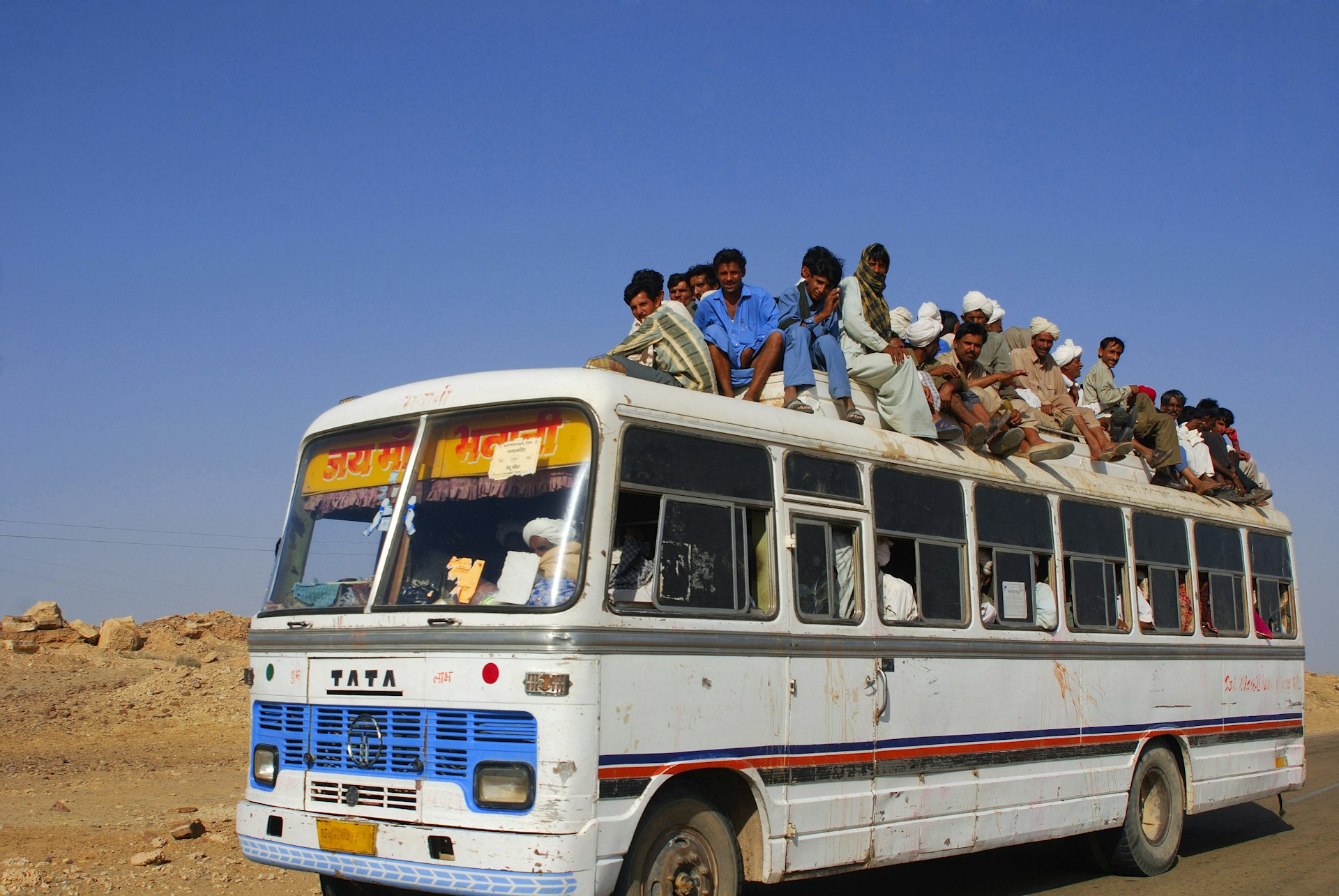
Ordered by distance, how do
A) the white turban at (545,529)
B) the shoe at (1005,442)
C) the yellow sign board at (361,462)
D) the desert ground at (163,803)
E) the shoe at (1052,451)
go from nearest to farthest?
the white turban at (545,529) → the yellow sign board at (361,462) → the desert ground at (163,803) → the shoe at (1005,442) → the shoe at (1052,451)

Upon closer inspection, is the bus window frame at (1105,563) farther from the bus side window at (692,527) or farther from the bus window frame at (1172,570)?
the bus side window at (692,527)

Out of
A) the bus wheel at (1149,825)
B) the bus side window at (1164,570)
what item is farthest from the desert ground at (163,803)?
the bus side window at (1164,570)

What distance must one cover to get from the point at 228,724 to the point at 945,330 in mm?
13767

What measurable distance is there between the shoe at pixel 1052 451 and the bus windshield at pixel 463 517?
434 centimetres

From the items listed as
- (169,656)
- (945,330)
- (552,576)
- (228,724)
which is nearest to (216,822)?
(552,576)

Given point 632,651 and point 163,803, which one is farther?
point 163,803

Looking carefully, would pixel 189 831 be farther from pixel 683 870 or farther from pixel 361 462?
pixel 683 870

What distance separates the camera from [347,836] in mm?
5762

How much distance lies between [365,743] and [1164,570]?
711 centimetres

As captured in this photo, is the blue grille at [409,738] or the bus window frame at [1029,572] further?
the bus window frame at [1029,572]

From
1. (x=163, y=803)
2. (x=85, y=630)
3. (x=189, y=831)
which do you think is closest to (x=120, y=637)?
(x=85, y=630)

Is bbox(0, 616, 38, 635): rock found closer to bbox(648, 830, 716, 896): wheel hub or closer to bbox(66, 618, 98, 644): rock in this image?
bbox(66, 618, 98, 644): rock

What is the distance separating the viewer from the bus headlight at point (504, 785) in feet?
17.6

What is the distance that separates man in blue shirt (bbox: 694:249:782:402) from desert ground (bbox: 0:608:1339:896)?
365 centimetres
